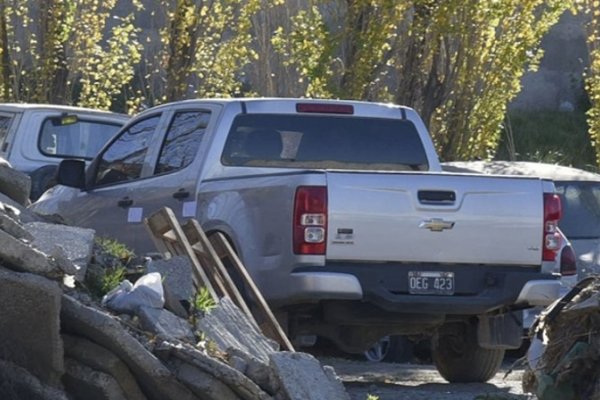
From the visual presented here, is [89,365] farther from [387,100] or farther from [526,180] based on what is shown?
[387,100]

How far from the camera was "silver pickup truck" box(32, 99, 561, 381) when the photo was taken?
10117 mm

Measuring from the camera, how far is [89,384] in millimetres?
7398

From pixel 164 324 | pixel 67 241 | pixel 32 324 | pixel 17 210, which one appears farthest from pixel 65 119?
pixel 32 324

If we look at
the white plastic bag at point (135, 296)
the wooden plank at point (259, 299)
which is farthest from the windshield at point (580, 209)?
the white plastic bag at point (135, 296)

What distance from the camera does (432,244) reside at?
1038 centimetres

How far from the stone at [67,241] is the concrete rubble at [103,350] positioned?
0.02 m

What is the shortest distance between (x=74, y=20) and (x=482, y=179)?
1526 cm

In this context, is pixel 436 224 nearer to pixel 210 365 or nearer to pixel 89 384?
pixel 210 365

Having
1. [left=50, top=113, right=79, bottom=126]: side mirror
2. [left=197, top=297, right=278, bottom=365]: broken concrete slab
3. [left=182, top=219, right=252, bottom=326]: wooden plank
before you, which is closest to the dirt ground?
[left=182, top=219, right=252, bottom=326]: wooden plank

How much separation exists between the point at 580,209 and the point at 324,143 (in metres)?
3.55

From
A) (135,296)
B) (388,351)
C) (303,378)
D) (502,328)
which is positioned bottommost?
(388,351)

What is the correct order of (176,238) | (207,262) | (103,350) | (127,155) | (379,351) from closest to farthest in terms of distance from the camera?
1. (103,350)
2. (176,238)
3. (207,262)
4. (127,155)
5. (379,351)

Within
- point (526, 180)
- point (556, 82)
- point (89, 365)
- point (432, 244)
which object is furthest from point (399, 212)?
point (556, 82)

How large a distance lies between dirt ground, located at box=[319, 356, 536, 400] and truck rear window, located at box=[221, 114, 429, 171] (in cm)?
158
